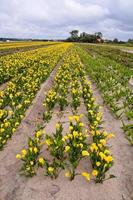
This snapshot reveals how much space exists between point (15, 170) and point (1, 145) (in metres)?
0.89

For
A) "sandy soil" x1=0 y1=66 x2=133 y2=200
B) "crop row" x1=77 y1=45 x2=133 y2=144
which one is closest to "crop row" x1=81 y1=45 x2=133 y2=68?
"crop row" x1=77 y1=45 x2=133 y2=144

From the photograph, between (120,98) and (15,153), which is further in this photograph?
(120,98)

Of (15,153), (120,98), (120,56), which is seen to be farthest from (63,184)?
(120,56)

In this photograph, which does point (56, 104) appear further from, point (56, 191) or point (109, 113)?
point (56, 191)

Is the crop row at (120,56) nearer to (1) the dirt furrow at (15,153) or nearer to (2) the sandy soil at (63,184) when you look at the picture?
(1) the dirt furrow at (15,153)

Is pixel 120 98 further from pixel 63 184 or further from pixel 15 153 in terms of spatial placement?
pixel 63 184

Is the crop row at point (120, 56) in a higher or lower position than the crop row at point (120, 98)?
lower

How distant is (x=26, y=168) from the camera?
16.8ft

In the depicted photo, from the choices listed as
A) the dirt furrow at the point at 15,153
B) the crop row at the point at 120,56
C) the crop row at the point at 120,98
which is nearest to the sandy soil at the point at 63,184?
the dirt furrow at the point at 15,153

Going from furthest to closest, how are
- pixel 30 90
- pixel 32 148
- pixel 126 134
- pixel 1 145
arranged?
pixel 30 90 → pixel 126 134 → pixel 1 145 → pixel 32 148

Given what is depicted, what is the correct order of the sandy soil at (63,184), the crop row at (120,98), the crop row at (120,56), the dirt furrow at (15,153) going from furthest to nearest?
1. the crop row at (120,56)
2. the crop row at (120,98)
3. the dirt furrow at (15,153)
4. the sandy soil at (63,184)

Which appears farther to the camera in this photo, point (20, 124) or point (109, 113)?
point (109, 113)

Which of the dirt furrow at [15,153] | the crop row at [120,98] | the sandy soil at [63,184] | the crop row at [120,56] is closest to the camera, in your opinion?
the sandy soil at [63,184]

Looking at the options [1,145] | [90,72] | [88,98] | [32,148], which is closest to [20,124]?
[1,145]
